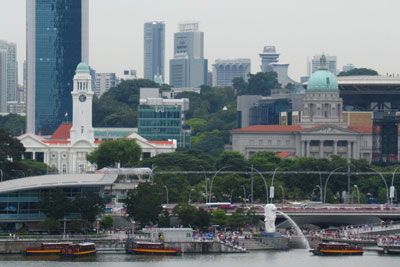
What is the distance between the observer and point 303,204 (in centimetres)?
17825

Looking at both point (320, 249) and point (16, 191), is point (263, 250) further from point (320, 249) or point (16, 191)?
point (16, 191)

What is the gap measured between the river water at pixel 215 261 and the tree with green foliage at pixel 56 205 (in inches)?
361

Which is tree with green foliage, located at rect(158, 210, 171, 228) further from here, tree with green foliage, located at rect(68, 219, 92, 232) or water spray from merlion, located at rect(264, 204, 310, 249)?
water spray from merlion, located at rect(264, 204, 310, 249)

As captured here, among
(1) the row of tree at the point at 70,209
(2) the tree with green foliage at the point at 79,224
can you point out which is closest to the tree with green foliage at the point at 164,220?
(1) the row of tree at the point at 70,209

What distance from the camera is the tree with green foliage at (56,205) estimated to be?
15062 centimetres

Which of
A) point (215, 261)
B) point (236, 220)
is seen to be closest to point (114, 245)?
point (215, 261)

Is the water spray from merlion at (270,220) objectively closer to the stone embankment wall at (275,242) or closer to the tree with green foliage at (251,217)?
the stone embankment wall at (275,242)

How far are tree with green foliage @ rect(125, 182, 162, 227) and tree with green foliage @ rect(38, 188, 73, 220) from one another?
7275 mm

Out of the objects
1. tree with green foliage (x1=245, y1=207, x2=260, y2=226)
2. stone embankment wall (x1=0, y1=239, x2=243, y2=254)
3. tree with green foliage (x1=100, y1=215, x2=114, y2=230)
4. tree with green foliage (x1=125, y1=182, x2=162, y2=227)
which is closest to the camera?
stone embankment wall (x1=0, y1=239, x2=243, y2=254)

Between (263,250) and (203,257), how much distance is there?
30.4 ft

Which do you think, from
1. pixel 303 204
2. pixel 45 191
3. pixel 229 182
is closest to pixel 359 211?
pixel 303 204

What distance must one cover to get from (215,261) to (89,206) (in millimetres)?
17641

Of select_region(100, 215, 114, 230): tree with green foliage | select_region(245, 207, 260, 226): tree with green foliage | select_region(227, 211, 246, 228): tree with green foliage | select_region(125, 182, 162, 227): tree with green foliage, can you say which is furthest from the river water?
select_region(245, 207, 260, 226): tree with green foliage

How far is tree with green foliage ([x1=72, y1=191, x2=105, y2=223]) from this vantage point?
498ft
